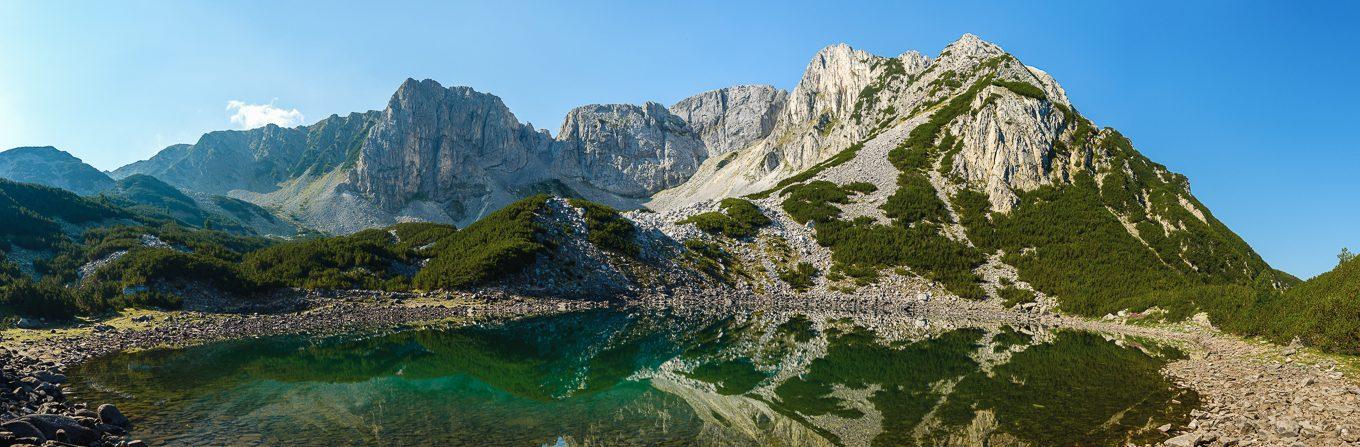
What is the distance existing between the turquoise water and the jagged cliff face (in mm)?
161248

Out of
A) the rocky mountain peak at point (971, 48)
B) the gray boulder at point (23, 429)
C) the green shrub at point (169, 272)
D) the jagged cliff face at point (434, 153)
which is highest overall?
the rocky mountain peak at point (971, 48)

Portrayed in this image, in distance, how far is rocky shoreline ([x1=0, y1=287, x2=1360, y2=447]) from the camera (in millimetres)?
13258

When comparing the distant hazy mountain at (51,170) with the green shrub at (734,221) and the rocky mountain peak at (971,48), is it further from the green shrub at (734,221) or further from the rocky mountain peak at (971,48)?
the rocky mountain peak at (971,48)

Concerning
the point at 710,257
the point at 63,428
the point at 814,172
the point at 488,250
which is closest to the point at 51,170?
the point at 488,250

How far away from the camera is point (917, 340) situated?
3312 centimetres

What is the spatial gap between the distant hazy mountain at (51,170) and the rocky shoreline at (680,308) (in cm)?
21729

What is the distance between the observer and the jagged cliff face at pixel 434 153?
578 feet

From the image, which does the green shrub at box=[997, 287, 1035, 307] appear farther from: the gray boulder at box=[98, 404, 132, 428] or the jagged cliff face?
the jagged cliff face

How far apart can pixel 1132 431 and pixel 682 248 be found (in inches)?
2128

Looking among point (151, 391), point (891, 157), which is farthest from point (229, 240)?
point (891, 157)

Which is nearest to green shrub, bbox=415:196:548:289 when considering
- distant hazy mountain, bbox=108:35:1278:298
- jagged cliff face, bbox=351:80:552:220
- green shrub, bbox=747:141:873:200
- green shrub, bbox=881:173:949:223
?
distant hazy mountain, bbox=108:35:1278:298

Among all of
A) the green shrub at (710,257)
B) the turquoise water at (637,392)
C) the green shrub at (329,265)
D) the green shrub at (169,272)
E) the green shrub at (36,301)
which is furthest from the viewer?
the green shrub at (710,257)

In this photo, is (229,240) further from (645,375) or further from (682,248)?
(645,375)

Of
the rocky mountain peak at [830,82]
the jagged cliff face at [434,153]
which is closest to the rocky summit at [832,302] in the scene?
the rocky mountain peak at [830,82]
